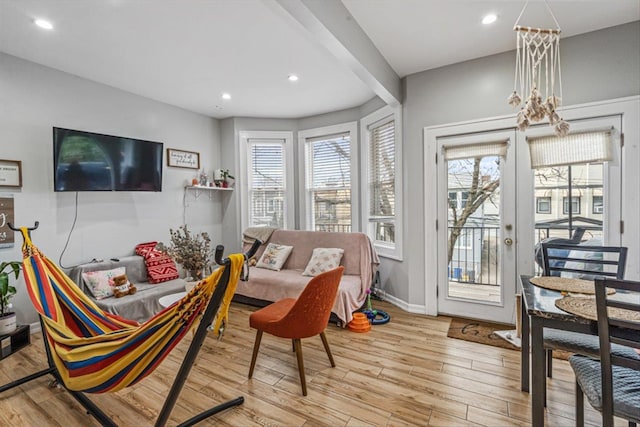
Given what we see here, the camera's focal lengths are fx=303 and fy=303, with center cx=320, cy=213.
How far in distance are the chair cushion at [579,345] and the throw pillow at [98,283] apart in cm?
379

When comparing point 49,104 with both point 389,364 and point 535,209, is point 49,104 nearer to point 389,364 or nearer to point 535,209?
point 389,364

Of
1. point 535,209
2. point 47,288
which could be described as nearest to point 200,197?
point 47,288

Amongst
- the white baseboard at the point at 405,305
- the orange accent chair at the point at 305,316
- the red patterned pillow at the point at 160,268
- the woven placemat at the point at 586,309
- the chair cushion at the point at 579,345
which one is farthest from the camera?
the red patterned pillow at the point at 160,268

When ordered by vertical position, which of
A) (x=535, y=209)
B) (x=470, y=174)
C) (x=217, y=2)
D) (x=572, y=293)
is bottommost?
(x=572, y=293)

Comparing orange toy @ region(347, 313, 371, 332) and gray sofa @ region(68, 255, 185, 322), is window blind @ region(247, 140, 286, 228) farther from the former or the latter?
orange toy @ region(347, 313, 371, 332)

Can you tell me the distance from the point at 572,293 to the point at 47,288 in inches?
123

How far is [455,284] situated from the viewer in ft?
10.9

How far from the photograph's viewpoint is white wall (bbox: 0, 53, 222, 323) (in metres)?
2.95

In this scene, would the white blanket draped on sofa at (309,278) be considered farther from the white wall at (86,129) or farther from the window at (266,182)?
the white wall at (86,129)

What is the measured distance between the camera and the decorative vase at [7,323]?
2.59 m

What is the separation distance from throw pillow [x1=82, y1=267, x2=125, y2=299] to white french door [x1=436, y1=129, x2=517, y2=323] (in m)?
3.54

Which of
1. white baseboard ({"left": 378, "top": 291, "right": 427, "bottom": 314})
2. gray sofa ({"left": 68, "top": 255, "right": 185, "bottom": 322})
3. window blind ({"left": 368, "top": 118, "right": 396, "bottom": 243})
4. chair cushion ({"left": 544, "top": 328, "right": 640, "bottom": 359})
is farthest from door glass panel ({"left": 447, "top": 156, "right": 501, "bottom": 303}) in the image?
gray sofa ({"left": 68, "top": 255, "right": 185, "bottom": 322})

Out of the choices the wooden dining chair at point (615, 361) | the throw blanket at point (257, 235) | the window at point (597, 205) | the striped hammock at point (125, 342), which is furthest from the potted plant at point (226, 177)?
the wooden dining chair at point (615, 361)

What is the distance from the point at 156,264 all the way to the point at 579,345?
4087 mm
